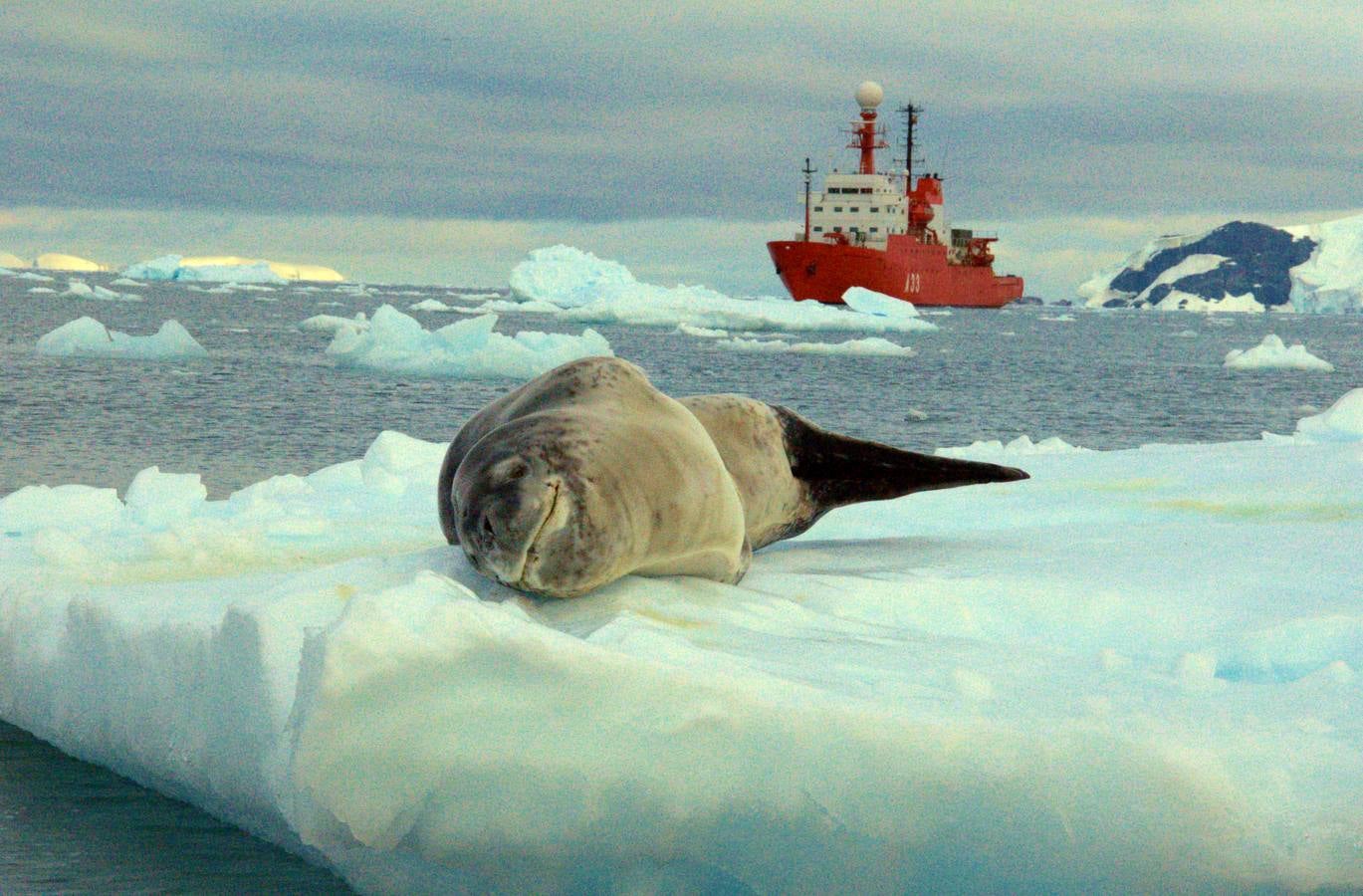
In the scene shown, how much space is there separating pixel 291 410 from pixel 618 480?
1587 centimetres

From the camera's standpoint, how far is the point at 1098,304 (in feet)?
469

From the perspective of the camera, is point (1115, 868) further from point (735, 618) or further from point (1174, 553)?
point (1174, 553)

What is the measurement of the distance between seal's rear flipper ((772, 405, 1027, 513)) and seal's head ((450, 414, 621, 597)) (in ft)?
4.55

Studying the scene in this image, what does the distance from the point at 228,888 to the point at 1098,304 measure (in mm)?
147253

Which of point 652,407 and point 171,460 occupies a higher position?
point 652,407

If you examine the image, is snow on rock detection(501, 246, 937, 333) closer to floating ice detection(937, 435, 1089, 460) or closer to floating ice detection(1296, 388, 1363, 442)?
floating ice detection(937, 435, 1089, 460)

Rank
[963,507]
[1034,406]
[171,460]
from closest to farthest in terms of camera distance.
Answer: [963,507]
[171,460]
[1034,406]

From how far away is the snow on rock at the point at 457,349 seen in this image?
2336cm

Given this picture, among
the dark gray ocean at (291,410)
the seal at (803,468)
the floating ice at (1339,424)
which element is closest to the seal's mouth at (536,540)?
the dark gray ocean at (291,410)

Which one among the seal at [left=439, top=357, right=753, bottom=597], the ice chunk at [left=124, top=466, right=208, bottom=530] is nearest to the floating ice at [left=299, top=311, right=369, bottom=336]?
the ice chunk at [left=124, top=466, right=208, bottom=530]

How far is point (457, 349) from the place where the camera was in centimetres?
2381

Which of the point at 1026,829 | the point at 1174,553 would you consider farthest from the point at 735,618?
the point at 1174,553

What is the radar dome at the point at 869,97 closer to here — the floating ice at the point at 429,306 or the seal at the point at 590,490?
the floating ice at the point at 429,306

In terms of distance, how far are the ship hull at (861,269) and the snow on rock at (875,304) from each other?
7607 millimetres
